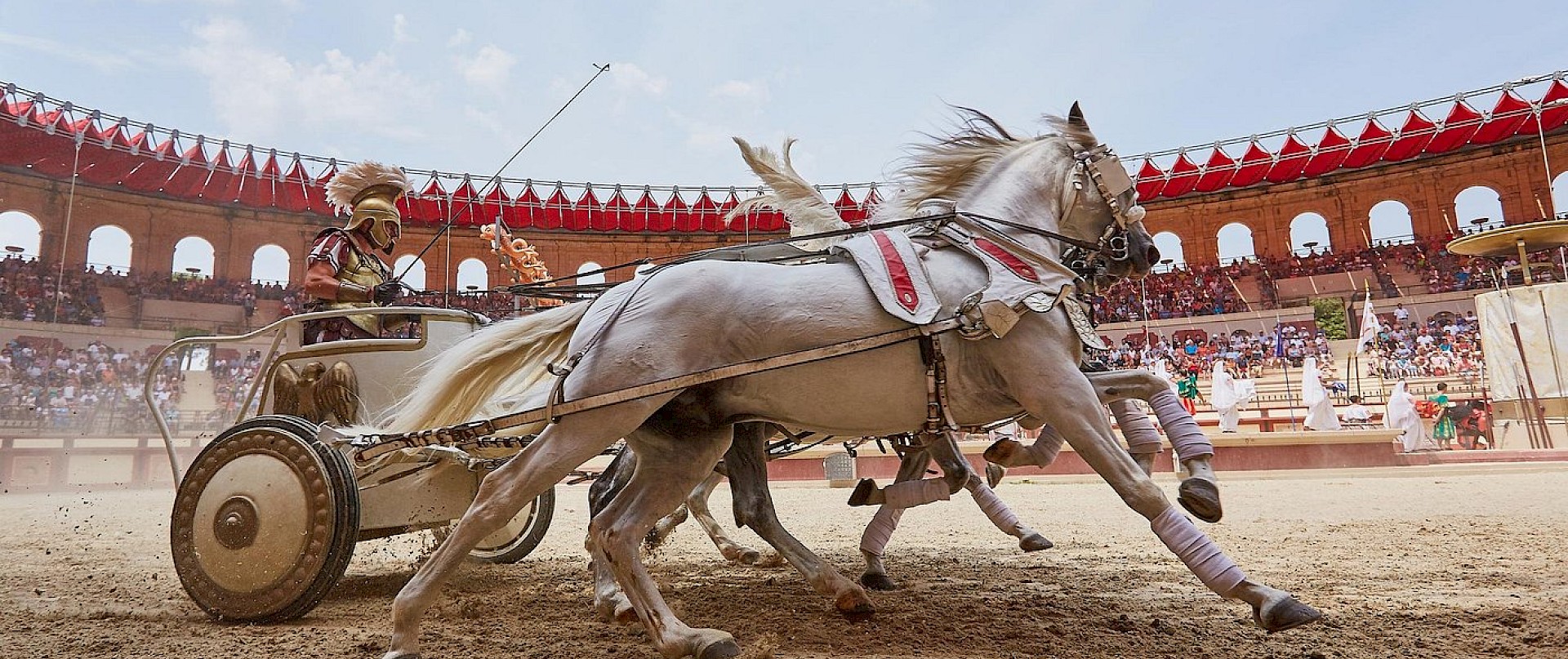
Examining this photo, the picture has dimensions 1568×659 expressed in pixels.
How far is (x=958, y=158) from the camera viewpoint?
3.37m

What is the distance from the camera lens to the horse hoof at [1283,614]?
2451 mm

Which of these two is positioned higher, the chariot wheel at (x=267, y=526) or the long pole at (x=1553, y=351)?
the long pole at (x=1553, y=351)

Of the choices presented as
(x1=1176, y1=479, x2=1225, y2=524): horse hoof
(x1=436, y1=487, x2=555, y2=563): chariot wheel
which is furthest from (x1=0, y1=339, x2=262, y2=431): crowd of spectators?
(x1=1176, y1=479, x2=1225, y2=524): horse hoof

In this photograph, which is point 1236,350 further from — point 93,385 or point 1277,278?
point 93,385

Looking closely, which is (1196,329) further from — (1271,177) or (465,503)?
(465,503)

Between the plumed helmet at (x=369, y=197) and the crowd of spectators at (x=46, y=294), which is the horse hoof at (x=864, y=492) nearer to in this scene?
the plumed helmet at (x=369, y=197)

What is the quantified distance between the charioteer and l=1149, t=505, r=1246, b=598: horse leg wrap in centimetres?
349

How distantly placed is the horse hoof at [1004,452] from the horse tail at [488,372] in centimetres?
196

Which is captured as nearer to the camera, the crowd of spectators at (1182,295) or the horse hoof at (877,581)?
the horse hoof at (877,581)

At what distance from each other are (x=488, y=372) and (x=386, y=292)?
134 centimetres

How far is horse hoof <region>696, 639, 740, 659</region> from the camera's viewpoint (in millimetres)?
2645

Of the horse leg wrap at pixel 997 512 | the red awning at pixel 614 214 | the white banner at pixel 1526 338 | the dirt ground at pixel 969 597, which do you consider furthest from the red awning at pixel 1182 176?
the horse leg wrap at pixel 997 512

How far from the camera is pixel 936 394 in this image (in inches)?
108

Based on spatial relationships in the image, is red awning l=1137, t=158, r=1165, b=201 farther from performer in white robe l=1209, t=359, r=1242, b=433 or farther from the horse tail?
the horse tail
